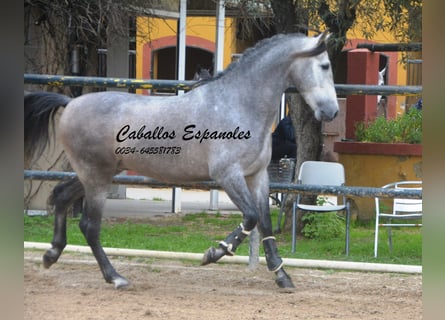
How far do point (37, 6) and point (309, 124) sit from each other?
3.20 m

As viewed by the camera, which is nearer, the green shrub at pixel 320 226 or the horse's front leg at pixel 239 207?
the horse's front leg at pixel 239 207

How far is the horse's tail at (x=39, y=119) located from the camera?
533 centimetres

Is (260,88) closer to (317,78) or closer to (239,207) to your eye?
(317,78)

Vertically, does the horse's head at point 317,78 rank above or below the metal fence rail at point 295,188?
above

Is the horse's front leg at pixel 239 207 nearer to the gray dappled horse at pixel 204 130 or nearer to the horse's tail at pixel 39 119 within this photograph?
the gray dappled horse at pixel 204 130

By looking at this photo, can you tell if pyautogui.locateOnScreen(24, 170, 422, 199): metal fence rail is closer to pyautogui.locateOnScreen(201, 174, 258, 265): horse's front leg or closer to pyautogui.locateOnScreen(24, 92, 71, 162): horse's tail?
pyautogui.locateOnScreen(24, 92, 71, 162): horse's tail

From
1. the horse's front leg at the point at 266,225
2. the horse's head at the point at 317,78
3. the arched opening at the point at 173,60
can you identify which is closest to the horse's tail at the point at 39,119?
the horse's front leg at the point at 266,225

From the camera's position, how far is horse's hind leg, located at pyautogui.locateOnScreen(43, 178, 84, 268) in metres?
5.37

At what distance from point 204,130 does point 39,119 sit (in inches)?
44.4

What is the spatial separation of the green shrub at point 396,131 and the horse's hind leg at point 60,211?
502 centimetres

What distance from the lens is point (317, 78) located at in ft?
16.3

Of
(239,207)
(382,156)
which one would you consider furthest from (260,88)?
(382,156)
